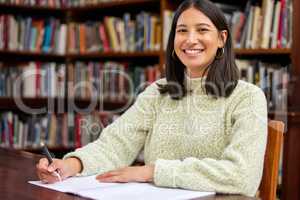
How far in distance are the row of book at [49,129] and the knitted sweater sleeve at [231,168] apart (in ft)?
7.27

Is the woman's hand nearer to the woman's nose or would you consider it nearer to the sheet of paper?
the sheet of paper

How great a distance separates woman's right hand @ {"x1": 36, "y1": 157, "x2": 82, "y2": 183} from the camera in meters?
1.26

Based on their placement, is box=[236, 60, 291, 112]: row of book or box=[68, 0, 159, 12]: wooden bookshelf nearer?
box=[236, 60, 291, 112]: row of book

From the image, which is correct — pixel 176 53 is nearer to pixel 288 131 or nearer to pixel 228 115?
pixel 228 115

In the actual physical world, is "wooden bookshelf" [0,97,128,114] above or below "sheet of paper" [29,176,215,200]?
above

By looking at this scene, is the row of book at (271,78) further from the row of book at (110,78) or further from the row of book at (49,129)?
the row of book at (49,129)

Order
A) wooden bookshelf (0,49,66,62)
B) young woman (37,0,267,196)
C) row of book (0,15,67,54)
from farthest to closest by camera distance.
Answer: wooden bookshelf (0,49,66,62)
row of book (0,15,67,54)
young woman (37,0,267,196)

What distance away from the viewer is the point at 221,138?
1374 millimetres

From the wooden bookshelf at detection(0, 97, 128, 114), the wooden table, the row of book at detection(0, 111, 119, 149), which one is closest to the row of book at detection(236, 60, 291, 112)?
the wooden bookshelf at detection(0, 97, 128, 114)

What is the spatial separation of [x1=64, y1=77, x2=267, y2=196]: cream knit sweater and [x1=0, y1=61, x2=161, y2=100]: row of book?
1646 mm

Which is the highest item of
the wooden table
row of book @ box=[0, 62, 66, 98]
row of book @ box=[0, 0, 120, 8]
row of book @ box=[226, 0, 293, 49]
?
row of book @ box=[0, 0, 120, 8]

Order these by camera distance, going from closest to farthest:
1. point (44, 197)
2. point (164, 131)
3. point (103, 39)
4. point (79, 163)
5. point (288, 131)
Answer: point (44, 197) < point (79, 163) < point (164, 131) < point (288, 131) < point (103, 39)

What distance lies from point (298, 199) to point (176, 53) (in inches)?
47.4

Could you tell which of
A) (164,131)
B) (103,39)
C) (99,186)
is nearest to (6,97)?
(103,39)
